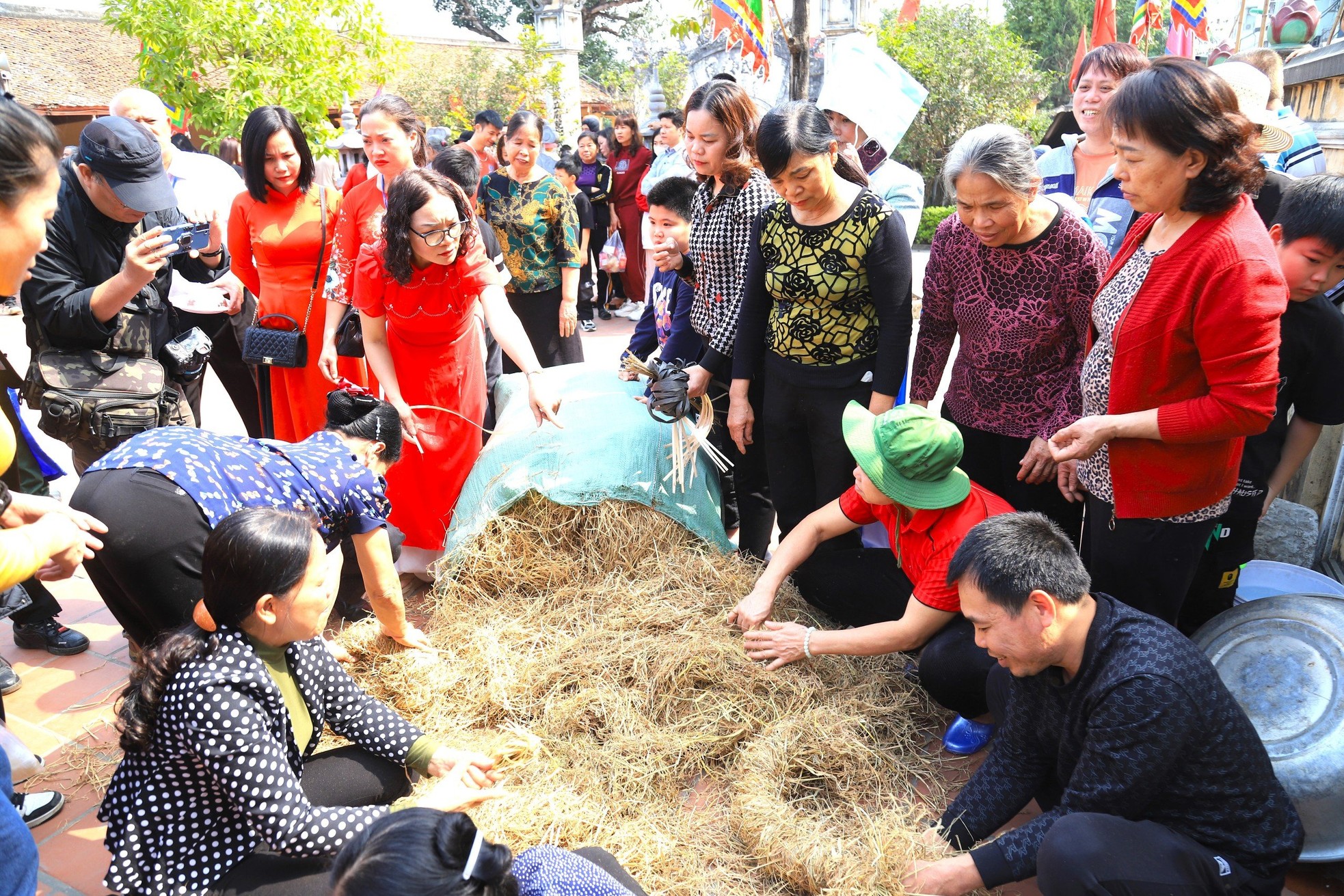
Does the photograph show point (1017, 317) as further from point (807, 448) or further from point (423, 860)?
point (423, 860)

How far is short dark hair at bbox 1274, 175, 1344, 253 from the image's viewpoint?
216cm

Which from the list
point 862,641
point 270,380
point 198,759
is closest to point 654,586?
point 862,641

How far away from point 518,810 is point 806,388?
1.47m

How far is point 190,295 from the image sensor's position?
11.4 ft

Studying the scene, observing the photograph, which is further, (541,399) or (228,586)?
(541,399)

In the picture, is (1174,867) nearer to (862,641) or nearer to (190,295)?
(862,641)

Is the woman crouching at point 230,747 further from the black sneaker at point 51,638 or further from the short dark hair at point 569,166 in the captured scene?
the short dark hair at point 569,166

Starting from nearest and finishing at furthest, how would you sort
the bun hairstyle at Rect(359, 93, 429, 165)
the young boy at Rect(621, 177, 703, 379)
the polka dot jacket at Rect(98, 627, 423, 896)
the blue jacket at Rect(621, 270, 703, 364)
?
the polka dot jacket at Rect(98, 627, 423, 896) < the young boy at Rect(621, 177, 703, 379) < the blue jacket at Rect(621, 270, 703, 364) < the bun hairstyle at Rect(359, 93, 429, 165)

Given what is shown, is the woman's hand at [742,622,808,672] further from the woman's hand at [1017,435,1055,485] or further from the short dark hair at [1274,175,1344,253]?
the short dark hair at [1274,175,1344,253]

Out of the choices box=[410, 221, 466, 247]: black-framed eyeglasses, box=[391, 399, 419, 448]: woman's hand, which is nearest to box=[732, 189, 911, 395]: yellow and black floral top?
box=[410, 221, 466, 247]: black-framed eyeglasses

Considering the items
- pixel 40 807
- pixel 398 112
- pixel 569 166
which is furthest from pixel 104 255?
pixel 569 166

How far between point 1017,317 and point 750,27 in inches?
178

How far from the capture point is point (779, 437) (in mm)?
2965

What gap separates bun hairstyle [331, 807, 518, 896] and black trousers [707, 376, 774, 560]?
2.09m
